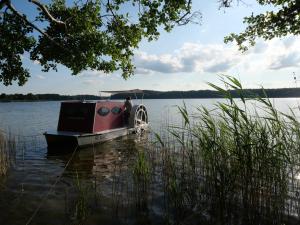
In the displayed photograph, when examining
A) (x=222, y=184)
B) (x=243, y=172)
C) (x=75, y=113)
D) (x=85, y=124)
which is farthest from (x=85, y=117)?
(x=243, y=172)

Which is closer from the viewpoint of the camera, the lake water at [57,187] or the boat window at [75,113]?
the lake water at [57,187]

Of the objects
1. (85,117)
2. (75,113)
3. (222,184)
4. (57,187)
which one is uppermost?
(75,113)

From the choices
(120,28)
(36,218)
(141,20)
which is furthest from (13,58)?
(36,218)

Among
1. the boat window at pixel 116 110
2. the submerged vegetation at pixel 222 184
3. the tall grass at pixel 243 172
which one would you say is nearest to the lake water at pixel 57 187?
the submerged vegetation at pixel 222 184

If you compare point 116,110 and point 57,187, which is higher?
point 116,110

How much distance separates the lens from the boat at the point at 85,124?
1458cm

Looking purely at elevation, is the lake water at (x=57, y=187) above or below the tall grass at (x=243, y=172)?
below

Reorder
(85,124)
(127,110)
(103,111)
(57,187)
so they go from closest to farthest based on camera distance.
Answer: (57,187)
(85,124)
(103,111)
(127,110)

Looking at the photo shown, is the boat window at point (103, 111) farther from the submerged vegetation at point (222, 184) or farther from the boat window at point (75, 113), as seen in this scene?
the submerged vegetation at point (222, 184)

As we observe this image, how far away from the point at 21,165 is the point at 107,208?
6.43 metres

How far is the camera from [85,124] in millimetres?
15625

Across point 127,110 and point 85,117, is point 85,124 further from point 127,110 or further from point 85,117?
point 127,110

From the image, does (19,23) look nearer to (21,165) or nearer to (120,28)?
(120,28)

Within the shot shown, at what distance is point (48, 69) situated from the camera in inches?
434
